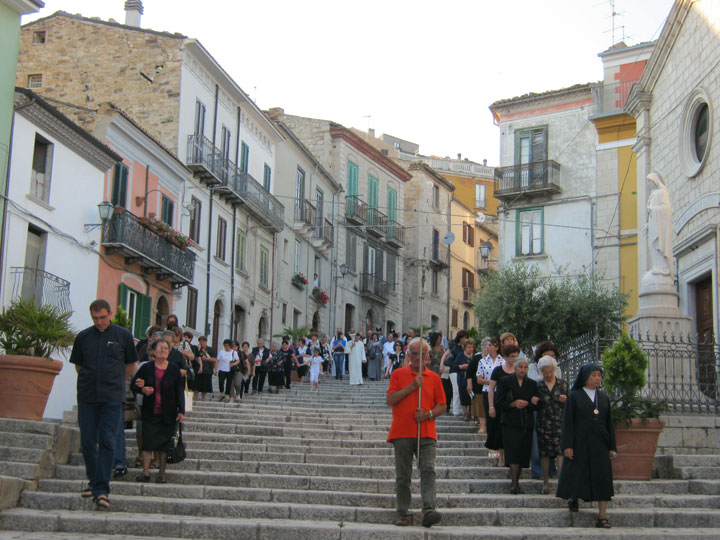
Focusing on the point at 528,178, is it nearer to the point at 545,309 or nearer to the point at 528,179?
the point at 528,179

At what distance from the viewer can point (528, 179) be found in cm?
3325

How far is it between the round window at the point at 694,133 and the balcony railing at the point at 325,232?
2165cm

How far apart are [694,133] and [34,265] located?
14.0m

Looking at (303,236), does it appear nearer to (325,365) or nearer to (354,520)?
(325,365)

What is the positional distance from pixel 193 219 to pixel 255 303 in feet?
18.0

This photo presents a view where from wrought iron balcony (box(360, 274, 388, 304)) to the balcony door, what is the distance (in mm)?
25074

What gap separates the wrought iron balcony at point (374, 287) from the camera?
4516cm

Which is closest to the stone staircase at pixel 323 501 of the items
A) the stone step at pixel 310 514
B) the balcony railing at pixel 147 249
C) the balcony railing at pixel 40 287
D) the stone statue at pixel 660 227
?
the stone step at pixel 310 514

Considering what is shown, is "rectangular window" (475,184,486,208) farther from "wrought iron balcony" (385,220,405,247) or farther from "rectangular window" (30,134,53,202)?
"rectangular window" (30,134,53,202)

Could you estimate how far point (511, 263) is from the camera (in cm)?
3266

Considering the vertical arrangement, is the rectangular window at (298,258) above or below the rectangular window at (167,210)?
above

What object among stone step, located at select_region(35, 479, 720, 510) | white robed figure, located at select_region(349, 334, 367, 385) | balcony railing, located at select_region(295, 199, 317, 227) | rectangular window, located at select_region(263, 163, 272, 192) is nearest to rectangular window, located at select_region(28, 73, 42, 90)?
rectangular window, located at select_region(263, 163, 272, 192)

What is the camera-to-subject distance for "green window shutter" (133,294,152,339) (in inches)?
1019

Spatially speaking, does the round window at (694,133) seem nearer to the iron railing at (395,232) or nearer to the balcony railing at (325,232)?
the balcony railing at (325,232)
